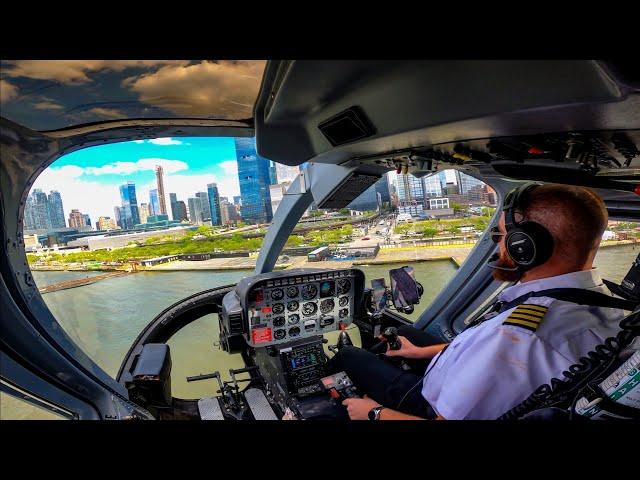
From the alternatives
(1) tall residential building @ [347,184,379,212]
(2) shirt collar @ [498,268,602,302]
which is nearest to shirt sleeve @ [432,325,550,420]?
(2) shirt collar @ [498,268,602,302]

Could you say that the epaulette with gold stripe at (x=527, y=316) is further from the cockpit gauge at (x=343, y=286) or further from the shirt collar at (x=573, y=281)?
the cockpit gauge at (x=343, y=286)

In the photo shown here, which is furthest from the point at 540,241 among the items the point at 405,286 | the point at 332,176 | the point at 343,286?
the point at 343,286

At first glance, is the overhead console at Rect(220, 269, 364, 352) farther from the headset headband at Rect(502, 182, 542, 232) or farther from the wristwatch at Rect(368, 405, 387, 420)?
the headset headband at Rect(502, 182, 542, 232)

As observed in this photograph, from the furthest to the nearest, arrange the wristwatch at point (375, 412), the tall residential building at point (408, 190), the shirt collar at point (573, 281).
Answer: the tall residential building at point (408, 190), the wristwatch at point (375, 412), the shirt collar at point (573, 281)

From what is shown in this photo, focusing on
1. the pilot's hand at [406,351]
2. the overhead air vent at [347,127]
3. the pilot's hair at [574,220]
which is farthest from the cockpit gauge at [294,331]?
the pilot's hair at [574,220]

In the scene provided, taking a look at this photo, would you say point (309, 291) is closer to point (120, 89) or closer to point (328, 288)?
point (328, 288)

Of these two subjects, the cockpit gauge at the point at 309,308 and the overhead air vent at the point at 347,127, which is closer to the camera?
the overhead air vent at the point at 347,127
